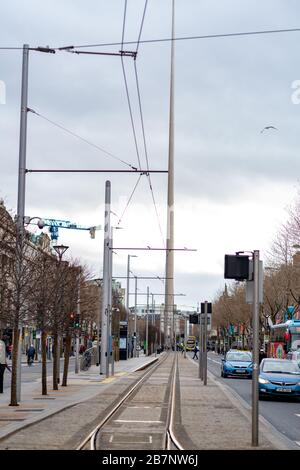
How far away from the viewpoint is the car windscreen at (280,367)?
2908 centimetres

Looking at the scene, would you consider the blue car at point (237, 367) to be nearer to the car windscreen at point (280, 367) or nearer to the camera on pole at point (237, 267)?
the car windscreen at point (280, 367)

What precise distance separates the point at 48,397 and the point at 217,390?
325 inches

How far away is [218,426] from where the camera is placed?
695 inches

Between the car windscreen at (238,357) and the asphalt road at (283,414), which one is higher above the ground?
the car windscreen at (238,357)

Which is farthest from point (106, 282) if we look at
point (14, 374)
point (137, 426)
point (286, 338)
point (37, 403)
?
point (137, 426)

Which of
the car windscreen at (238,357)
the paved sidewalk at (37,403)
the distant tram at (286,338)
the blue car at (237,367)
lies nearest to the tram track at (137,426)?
the paved sidewalk at (37,403)

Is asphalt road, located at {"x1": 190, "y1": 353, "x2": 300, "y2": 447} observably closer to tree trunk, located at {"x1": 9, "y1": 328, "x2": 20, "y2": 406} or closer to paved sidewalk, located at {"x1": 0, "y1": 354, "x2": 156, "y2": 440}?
paved sidewalk, located at {"x1": 0, "y1": 354, "x2": 156, "y2": 440}

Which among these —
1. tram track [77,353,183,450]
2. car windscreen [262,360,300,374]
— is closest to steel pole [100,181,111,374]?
car windscreen [262,360,300,374]

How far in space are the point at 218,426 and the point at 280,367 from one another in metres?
12.3

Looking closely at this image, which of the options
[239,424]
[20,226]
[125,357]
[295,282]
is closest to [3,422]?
[239,424]

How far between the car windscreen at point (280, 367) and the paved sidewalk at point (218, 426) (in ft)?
7.79

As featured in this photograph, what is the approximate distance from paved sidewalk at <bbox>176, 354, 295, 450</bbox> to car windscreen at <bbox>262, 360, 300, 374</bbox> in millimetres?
2375

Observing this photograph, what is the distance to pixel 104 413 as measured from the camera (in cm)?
2080

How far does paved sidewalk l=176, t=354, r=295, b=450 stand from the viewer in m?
14.4
